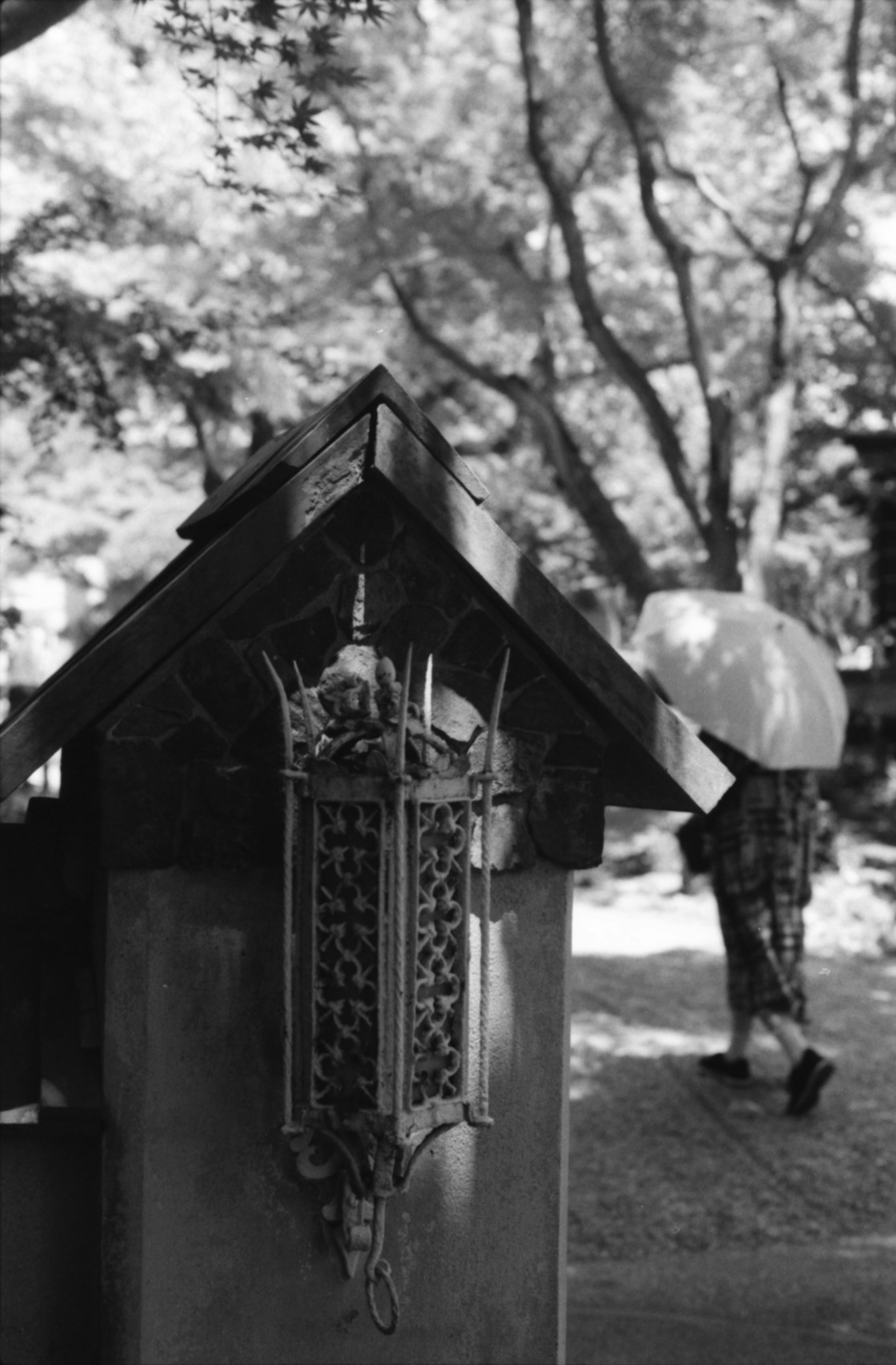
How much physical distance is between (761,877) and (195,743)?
507 cm

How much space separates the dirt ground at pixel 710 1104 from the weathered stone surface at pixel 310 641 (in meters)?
3.63

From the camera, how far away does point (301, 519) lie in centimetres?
370

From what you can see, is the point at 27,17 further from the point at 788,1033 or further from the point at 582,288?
the point at 582,288

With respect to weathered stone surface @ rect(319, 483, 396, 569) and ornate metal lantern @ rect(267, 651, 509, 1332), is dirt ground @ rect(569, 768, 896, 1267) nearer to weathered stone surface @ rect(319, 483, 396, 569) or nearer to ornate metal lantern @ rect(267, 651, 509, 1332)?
ornate metal lantern @ rect(267, 651, 509, 1332)

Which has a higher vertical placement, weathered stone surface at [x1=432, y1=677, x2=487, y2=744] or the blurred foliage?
the blurred foliage

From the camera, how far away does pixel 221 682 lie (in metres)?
3.78

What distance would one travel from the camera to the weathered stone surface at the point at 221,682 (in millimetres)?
3746

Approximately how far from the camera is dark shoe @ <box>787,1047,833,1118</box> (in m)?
7.82

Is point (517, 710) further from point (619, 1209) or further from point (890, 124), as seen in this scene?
point (890, 124)

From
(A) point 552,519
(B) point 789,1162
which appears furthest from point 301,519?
(A) point 552,519

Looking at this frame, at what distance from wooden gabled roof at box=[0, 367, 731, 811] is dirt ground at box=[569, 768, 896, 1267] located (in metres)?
3.30

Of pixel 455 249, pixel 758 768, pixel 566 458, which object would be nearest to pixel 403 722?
pixel 758 768

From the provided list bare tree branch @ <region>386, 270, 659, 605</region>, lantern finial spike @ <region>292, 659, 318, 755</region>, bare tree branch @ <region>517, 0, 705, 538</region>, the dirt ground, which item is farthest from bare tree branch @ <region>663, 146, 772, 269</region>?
lantern finial spike @ <region>292, 659, 318, 755</region>

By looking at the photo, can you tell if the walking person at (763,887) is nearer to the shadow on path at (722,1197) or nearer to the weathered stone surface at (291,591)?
the shadow on path at (722,1197)
